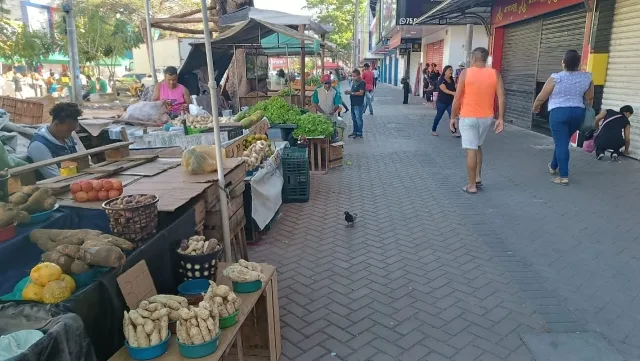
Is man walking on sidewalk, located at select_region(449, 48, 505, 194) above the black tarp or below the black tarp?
above

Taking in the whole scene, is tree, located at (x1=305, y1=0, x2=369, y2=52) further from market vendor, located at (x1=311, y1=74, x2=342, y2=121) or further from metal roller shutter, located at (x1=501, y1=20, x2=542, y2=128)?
market vendor, located at (x1=311, y1=74, x2=342, y2=121)

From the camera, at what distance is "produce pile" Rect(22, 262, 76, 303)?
1986mm

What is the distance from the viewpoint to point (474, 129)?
6.23 m

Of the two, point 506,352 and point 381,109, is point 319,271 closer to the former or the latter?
point 506,352

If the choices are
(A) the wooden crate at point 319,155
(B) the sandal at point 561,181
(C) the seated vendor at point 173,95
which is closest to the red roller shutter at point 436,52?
(A) the wooden crate at point 319,155

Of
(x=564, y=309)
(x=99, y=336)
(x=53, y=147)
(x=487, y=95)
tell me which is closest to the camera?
(x=99, y=336)

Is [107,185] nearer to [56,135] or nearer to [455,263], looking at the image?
[56,135]

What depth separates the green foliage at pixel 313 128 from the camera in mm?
7855

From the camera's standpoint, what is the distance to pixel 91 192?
3021 millimetres

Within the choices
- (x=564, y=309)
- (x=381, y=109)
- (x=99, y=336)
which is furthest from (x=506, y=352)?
(x=381, y=109)

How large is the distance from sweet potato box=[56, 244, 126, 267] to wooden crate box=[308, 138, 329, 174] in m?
5.94

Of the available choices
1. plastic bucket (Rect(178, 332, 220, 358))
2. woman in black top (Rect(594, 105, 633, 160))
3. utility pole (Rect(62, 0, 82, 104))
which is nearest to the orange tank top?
woman in black top (Rect(594, 105, 633, 160))

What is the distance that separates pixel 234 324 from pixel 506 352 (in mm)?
1850

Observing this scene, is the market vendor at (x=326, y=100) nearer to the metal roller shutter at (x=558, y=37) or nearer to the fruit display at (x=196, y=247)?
the metal roller shutter at (x=558, y=37)
